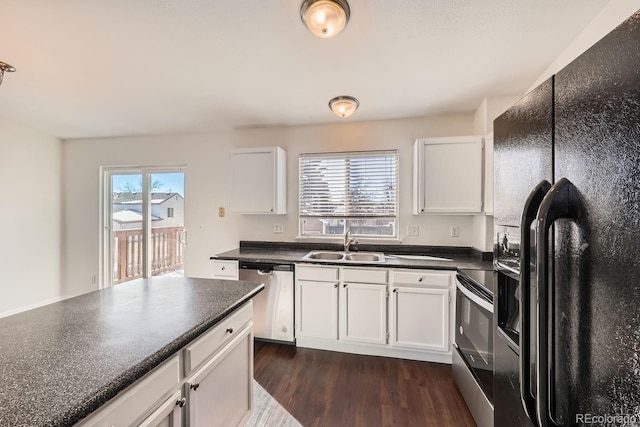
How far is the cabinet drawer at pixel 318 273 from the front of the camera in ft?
8.67

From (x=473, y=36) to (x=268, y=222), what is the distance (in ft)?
8.87

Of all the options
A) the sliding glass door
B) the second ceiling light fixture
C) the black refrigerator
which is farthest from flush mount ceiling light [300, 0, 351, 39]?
the sliding glass door

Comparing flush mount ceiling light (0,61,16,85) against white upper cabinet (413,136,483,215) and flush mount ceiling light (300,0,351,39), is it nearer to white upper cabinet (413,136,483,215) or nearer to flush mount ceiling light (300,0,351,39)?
flush mount ceiling light (300,0,351,39)

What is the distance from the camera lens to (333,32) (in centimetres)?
149

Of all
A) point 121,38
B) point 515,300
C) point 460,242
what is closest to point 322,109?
point 121,38

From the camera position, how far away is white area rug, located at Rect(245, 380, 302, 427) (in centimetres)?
177

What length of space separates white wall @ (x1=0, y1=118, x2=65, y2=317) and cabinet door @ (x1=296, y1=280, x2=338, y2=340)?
146 inches

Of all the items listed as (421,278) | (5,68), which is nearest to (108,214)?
(5,68)

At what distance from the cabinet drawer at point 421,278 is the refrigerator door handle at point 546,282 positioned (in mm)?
1828

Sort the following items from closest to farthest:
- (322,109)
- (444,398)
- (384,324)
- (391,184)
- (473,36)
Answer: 1. (473,36)
2. (444,398)
3. (384,324)
4. (322,109)
5. (391,184)

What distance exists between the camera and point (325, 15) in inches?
55.2

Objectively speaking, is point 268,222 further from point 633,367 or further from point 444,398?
point 633,367

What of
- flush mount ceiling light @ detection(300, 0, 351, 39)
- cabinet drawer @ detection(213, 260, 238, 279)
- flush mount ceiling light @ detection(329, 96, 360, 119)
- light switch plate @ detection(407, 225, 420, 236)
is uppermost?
flush mount ceiling light @ detection(300, 0, 351, 39)

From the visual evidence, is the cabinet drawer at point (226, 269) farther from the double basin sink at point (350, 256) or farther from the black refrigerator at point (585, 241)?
the black refrigerator at point (585, 241)
